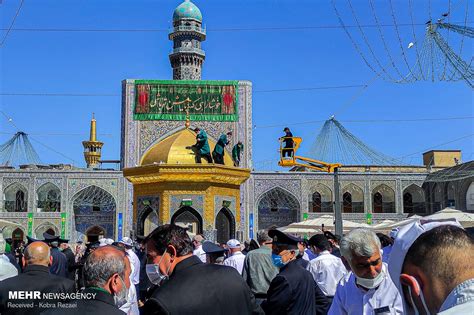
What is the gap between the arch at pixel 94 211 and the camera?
3244 cm

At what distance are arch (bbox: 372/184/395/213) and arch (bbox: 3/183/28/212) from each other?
71.6 feet

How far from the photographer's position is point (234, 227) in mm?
15469

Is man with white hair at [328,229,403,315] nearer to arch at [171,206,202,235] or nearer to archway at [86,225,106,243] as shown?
arch at [171,206,202,235]

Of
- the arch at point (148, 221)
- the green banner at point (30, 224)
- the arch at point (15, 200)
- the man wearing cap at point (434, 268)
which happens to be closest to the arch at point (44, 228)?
the green banner at point (30, 224)

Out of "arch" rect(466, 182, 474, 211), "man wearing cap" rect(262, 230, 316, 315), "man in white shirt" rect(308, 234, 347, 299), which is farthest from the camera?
"arch" rect(466, 182, 474, 211)

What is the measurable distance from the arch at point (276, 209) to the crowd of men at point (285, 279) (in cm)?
2810

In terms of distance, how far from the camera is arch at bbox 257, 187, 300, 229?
33375 mm

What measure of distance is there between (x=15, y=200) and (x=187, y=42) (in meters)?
15.1

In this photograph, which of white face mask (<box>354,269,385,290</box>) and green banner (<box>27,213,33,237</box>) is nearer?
white face mask (<box>354,269,385,290</box>)

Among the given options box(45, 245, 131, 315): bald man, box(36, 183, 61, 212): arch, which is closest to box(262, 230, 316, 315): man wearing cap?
box(45, 245, 131, 315): bald man

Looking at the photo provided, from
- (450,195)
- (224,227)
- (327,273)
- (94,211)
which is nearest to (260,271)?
(327,273)

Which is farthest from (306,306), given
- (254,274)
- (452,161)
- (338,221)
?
(452,161)

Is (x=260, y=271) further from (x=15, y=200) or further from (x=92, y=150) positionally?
(x=92, y=150)

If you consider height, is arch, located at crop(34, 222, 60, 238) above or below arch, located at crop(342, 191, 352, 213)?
below
